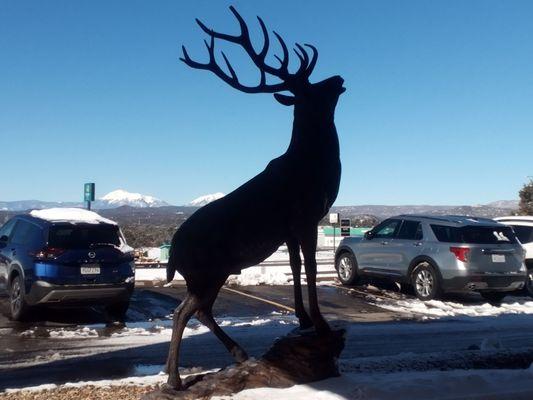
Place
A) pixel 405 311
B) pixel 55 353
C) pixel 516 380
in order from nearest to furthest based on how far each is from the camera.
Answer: pixel 516 380
pixel 55 353
pixel 405 311

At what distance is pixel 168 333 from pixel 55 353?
1.99 metres

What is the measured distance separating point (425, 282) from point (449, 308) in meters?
0.97

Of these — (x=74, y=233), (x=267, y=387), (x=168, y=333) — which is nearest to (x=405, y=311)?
(x=168, y=333)

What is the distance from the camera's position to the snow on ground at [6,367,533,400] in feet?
16.7

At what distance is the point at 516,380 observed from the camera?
5.76 meters

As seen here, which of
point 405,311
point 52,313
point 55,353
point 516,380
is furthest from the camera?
point 405,311

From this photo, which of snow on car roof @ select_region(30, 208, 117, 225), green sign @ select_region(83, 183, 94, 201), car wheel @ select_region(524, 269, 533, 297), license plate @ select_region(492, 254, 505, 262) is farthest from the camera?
green sign @ select_region(83, 183, 94, 201)

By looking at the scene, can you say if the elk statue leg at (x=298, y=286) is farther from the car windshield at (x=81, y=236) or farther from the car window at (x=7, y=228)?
the car window at (x=7, y=228)

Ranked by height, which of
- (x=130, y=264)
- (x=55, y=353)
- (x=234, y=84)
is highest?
(x=234, y=84)

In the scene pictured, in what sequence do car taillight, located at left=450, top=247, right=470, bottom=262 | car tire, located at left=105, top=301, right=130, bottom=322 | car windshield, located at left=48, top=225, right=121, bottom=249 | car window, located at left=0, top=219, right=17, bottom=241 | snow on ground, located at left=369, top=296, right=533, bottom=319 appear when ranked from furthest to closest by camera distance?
car taillight, located at left=450, top=247, right=470, bottom=262, snow on ground, located at left=369, top=296, right=533, bottom=319, car window, located at left=0, top=219, right=17, bottom=241, car tire, located at left=105, top=301, right=130, bottom=322, car windshield, located at left=48, top=225, right=121, bottom=249

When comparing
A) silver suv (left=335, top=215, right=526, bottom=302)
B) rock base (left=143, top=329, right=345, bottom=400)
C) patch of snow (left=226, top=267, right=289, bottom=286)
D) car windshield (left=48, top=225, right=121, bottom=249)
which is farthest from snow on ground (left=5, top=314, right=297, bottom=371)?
patch of snow (left=226, top=267, right=289, bottom=286)

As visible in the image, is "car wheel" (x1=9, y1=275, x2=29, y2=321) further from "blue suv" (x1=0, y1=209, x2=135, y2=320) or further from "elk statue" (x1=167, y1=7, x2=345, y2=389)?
"elk statue" (x1=167, y1=7, x2=345, y2=389)

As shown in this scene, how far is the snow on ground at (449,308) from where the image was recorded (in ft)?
41.7

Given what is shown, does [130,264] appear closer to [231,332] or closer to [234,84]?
[231,332]
